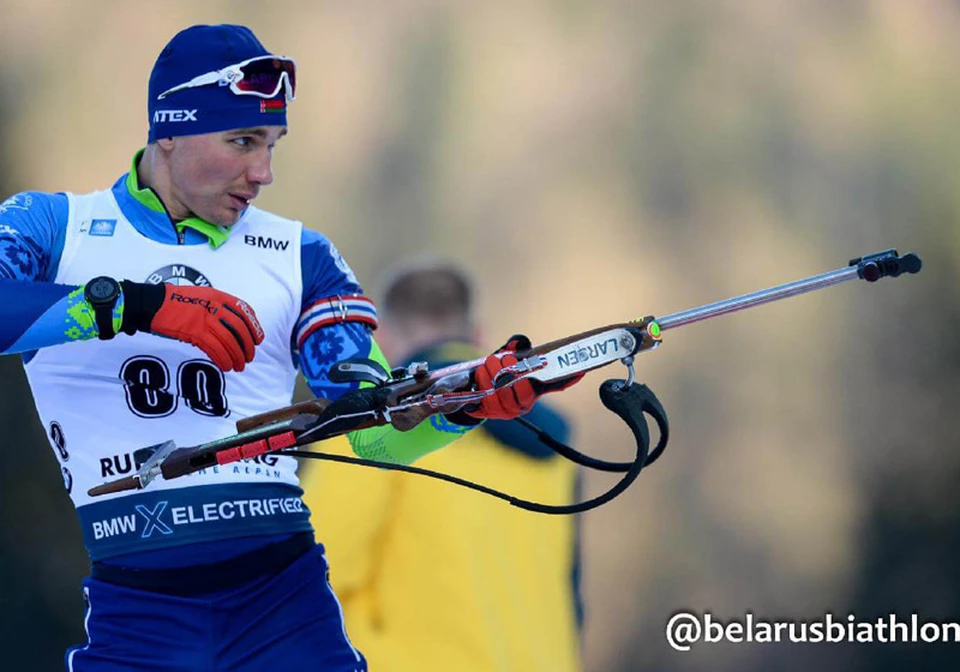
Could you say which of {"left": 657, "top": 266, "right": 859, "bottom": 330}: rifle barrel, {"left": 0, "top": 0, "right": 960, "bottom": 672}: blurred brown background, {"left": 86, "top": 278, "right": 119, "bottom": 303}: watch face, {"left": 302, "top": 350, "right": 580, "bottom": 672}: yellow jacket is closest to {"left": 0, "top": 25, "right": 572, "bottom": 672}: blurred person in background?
{"left": 86, "top": 278, "right": 119, "bottom": 303}: watch face

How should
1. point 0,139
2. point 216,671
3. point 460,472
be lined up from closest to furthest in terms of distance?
1. point 216,671
2. point 460,472
3. point 0,139

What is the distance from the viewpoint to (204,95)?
3076 mm

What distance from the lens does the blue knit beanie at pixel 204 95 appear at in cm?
307

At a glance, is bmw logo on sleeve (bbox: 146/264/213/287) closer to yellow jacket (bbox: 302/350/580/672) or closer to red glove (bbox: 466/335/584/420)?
red glove (bbox: 466/335/584/420)

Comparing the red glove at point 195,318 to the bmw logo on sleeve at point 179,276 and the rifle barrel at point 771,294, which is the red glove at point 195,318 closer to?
the bmw logo on sleeve at point 179,276

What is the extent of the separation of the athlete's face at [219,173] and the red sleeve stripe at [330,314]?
27 centimetres

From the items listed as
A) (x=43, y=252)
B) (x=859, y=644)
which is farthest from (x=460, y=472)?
(x=859, y=644)

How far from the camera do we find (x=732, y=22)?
257 inches

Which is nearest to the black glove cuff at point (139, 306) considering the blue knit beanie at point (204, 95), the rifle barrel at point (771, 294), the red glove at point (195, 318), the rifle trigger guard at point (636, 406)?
the red glove at point (195, 318)

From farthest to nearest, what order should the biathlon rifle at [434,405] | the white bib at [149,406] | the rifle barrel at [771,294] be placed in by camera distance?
the white bib at [149,406] < the biathlon rifle at [434,405] < the rifle barrel at [771,294]

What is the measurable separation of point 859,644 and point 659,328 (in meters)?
4.39

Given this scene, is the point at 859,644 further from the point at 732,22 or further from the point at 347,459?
the point at 347,459

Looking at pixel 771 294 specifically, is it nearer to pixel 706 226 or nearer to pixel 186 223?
pixel 186 223

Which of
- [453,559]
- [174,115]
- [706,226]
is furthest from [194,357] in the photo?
[706,226]
